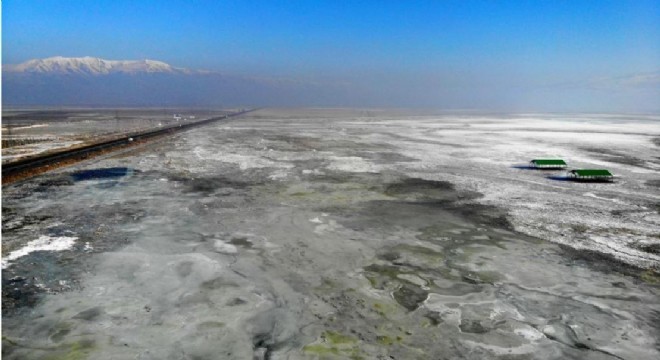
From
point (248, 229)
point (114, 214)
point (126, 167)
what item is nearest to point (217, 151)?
point (126, 167)

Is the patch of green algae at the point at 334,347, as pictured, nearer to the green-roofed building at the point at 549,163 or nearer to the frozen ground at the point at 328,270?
the frozen ground at the point at 328,270

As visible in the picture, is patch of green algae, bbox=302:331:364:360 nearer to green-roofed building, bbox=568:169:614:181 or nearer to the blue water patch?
the blue water patch

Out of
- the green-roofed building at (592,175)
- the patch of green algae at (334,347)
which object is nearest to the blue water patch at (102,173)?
the patch of green algae at (334,347)

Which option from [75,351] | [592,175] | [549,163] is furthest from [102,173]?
[592,175]

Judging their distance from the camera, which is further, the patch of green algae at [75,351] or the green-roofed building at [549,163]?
the green-roofed building at [549,163]

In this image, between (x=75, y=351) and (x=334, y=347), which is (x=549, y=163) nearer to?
(x=334, y=347)

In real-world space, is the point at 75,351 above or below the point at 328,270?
below

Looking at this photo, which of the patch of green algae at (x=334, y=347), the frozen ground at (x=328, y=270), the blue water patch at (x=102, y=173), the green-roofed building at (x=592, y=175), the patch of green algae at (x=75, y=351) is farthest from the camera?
the green-roofed building at (x=592, y=175)
